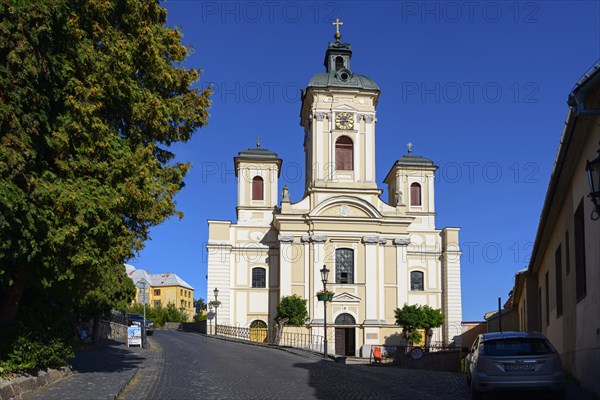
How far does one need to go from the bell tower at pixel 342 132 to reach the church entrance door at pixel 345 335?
9.53m

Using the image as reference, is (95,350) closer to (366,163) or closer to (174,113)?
(174,113)

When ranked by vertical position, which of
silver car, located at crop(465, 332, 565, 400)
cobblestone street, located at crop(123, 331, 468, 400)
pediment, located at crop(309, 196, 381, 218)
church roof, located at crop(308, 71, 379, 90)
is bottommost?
cobblestone street, located at crop(123, 331, 468, 400)

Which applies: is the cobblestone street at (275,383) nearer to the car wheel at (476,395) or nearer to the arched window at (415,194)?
the car wheel at (476,395)

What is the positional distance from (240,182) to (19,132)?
49532 mm

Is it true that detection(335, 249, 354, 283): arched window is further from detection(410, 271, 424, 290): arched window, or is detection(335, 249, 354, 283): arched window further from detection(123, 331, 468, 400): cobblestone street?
detection(123, 331, 468, 400): cobblestone street

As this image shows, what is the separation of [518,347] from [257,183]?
49552mm

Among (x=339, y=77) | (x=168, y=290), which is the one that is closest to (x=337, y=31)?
(x=339, y=77)

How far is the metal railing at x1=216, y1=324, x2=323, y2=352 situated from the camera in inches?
2062

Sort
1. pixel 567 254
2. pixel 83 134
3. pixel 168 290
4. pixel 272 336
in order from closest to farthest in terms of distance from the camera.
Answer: pixel 83 134 < pixel 567 254 < pixel 272 336 < pixel 168 290

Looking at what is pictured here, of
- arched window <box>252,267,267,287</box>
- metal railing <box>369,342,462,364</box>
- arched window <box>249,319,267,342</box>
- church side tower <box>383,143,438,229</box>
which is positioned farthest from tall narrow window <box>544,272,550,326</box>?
church side tower <box>383,143,438,229</box>

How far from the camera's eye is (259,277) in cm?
5941

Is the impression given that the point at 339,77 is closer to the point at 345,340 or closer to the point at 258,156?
the point at 258,156

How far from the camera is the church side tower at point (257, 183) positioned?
61.5 meters

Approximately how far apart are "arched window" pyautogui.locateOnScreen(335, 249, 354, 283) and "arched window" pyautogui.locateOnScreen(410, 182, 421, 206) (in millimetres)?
11279
